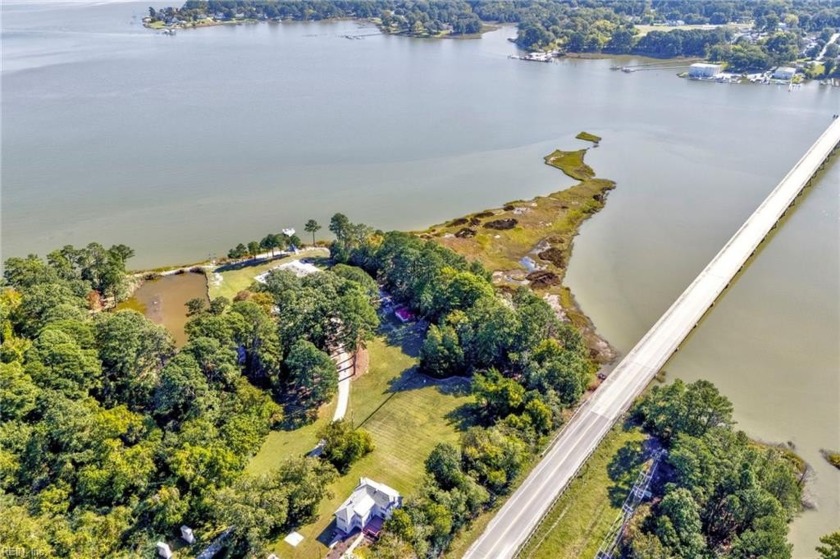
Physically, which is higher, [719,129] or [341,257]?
[719,129]

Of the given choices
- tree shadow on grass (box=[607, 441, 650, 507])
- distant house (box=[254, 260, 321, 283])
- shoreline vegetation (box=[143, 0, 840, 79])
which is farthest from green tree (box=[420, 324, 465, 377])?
shoreline vegetation (box=[143, 0, 840, 79])

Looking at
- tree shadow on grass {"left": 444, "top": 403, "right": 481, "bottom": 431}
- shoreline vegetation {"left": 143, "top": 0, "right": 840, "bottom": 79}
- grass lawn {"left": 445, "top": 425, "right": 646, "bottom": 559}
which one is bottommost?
grass lawn {"left": 445, "top": 425, "right": 646, "bottom": 559}

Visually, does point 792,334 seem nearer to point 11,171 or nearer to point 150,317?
point 150,317

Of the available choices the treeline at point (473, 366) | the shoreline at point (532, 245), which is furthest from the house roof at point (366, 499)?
the shoreline at point (532, 245)

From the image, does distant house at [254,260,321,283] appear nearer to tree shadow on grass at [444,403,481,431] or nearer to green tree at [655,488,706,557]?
tree shadow on grass at [444,403,481,431]

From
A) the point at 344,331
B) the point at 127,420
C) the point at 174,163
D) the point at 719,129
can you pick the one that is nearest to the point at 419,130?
the point at 174,163

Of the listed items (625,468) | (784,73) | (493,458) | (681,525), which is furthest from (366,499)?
(784,73)

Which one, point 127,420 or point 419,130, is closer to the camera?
point 127,420
